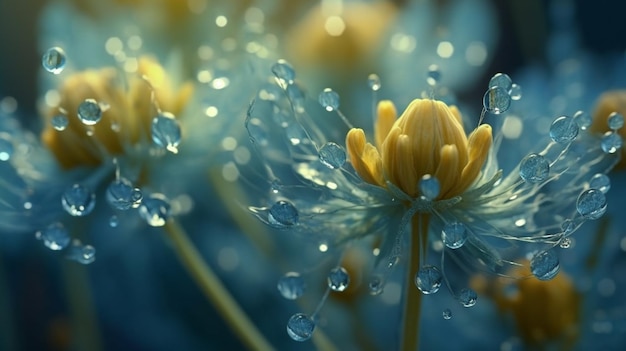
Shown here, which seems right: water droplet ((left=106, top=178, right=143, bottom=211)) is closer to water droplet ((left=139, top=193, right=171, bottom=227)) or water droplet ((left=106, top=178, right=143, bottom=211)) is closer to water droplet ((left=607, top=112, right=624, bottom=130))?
water droplet ((left=139, top=193, right=171, bottom=227))

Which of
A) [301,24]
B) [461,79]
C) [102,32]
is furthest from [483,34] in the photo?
[102,32]

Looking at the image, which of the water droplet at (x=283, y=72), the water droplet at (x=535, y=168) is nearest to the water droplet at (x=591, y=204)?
the water droplet at (x=535, y=168)

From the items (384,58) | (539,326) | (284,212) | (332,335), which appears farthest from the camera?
(384,58)

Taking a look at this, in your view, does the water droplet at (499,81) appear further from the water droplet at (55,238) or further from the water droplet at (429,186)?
the water droplet at (55,238)

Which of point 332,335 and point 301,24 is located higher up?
point 301,24

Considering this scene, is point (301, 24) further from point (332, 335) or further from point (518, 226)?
point (518, 226)

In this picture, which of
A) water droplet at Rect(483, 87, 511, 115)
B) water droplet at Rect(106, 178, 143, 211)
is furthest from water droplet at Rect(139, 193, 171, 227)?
water droplet at Rect(483, 87, 511, 115)
